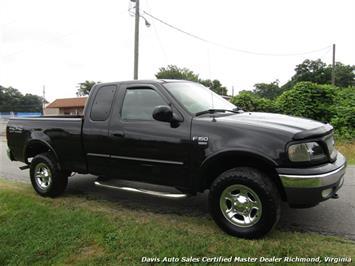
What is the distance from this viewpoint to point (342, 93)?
13125 mm

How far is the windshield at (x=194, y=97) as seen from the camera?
4.57 meters

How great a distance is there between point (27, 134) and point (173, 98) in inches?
120

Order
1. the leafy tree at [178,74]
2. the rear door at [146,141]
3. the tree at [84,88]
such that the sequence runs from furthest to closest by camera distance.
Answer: the tree at [84,88] < the leafy tree at [178,74] < the rear door at [146,141]

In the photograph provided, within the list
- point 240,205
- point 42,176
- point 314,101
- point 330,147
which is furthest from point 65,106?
point 330,147

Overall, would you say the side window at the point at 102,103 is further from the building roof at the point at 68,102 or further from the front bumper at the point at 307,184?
the building roof at the point at 68,102

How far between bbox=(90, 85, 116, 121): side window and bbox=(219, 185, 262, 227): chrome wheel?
86.0 inches

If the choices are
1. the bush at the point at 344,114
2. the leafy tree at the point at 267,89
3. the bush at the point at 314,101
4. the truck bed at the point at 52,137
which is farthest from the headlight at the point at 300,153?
the leafy tree at the point at 267,89

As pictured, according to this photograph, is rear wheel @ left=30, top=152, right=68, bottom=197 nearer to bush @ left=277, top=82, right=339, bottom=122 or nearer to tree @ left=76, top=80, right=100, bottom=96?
bush @ left=277, top=82, right=339, bottom=122

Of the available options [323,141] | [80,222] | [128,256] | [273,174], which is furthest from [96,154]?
[323,141]

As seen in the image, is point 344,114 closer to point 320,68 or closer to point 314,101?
point 314,101

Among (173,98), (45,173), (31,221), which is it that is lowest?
(31,221)

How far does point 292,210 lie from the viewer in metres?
4.90

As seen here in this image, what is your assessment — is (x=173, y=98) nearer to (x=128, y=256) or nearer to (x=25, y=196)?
(x=128, y=256)

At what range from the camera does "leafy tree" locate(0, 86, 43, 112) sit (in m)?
88.8
